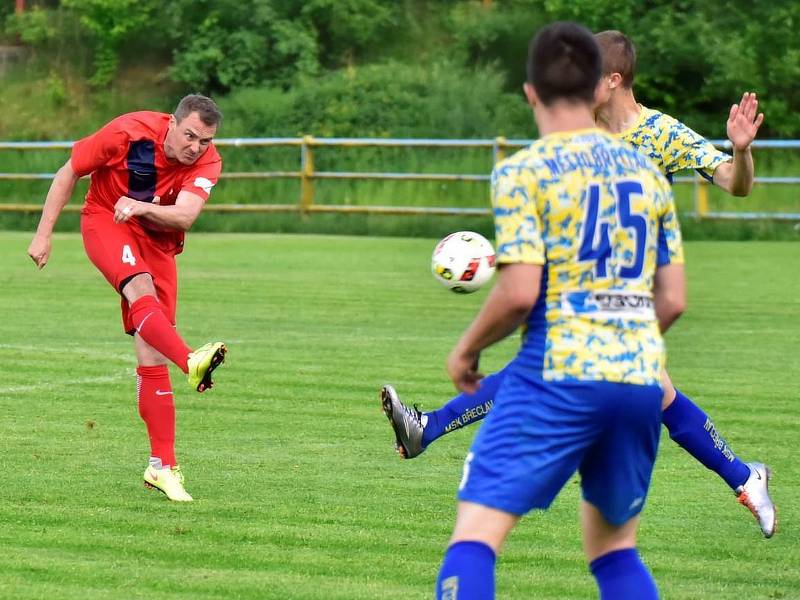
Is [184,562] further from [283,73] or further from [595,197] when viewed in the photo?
[283,73]

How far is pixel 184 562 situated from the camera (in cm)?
600

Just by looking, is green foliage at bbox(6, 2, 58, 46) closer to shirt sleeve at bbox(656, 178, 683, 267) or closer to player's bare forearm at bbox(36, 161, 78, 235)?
player's bare forearm at bbox(36, 161, 78, 235)

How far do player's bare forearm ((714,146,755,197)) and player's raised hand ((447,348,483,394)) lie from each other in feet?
8.67

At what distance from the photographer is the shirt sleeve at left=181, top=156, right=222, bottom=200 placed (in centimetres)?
764

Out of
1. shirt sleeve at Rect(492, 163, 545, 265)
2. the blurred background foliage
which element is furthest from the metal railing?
shirt sleeve at Rect(492, 163, 545, 265)

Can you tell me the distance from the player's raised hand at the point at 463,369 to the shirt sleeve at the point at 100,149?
3.78 m

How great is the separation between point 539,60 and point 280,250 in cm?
1961

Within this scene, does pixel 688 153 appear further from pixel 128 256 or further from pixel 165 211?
pixel 128 256

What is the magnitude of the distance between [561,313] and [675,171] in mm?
2884

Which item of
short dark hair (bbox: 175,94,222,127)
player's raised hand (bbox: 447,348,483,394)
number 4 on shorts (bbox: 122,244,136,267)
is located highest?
player's raised hand (bbox: 447,348,483,394)

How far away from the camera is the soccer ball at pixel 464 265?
7.10 m

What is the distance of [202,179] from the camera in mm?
7711

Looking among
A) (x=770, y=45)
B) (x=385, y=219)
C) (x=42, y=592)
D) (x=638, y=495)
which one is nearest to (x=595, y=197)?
(x=638, y=495)

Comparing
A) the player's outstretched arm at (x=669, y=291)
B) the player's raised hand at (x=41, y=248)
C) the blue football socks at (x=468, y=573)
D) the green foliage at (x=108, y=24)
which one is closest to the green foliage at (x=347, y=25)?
the green foliage at (x=108, y=24)
